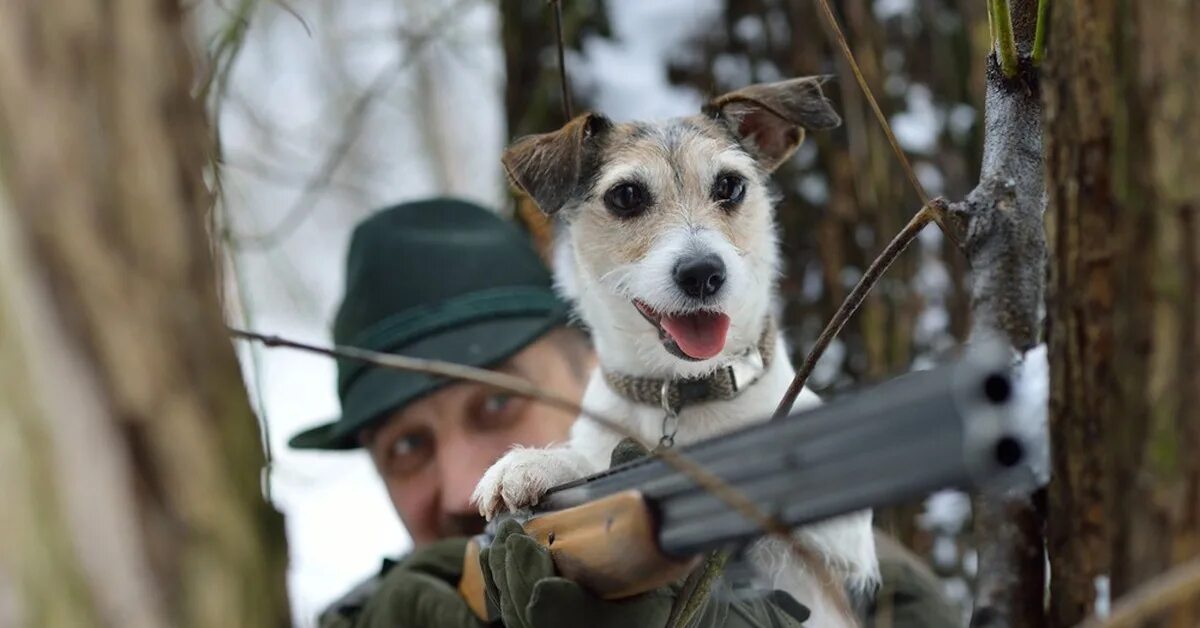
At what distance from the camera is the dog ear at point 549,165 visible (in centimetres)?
235

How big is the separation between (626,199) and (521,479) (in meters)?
0.77

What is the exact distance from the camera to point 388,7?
7441mm

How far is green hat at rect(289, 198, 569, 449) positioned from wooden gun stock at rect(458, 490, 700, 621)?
1371 mm

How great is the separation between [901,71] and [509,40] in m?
1.28

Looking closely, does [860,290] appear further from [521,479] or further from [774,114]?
[774,114]

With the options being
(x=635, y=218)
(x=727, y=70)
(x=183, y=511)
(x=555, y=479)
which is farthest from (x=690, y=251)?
(x=727, y=70)

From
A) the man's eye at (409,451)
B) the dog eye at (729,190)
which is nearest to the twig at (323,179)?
the man's eye at (409,451)

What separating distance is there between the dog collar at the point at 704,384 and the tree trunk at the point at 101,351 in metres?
1.20

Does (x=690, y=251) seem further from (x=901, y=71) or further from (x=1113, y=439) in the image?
(x=901, y=71)

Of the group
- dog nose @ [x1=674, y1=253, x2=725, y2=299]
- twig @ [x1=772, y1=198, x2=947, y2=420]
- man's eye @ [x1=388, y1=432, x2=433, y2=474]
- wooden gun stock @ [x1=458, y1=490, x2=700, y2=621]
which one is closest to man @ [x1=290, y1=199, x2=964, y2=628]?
man's eye @ [x1=388, y1=432, x2=433, y2=474]

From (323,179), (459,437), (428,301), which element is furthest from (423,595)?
(323,179)

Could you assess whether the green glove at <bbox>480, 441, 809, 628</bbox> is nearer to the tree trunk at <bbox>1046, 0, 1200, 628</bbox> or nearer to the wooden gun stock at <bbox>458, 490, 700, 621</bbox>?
the wooden gun stock at <bbox>458, 490, 700, 621</bbox>

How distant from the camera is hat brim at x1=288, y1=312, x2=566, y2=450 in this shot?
115 inches

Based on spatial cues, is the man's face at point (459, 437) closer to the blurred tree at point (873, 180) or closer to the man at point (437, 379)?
the man at point (437, 379)
